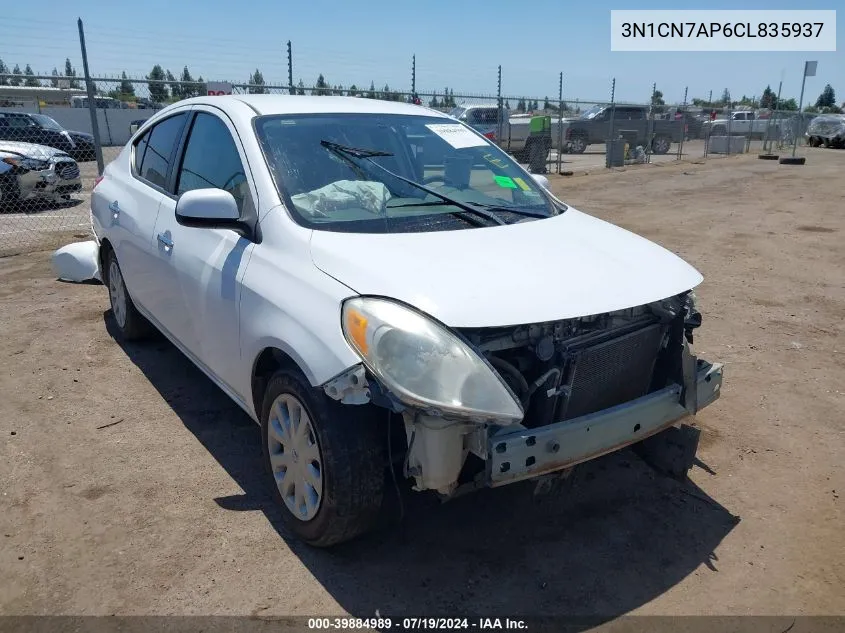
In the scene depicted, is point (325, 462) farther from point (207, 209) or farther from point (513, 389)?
point (207, 209)

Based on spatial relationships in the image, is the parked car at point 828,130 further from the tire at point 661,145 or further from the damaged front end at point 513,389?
the damaged front end at point 513,389

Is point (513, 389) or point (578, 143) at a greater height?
point (578, 143)

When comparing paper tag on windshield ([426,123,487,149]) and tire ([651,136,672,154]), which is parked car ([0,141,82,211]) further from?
tire ([651,136,672,154])

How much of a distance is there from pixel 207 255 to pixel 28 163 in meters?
9.30

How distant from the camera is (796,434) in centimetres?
378

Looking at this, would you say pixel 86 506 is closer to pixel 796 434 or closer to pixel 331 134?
pixel 331 134

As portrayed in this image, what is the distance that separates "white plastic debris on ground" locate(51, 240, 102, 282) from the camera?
19.8 feet

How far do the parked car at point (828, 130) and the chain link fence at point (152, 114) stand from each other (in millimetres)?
562

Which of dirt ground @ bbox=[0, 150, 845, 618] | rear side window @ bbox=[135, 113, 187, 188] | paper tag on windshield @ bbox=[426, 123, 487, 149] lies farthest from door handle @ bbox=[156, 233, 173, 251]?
paper tag on windshield @ bbox=[426, 123, 487, 149]

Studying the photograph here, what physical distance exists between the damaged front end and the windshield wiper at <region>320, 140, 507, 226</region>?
2.86 feet

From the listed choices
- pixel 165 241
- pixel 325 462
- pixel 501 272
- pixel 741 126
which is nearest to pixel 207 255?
pixel 165 241

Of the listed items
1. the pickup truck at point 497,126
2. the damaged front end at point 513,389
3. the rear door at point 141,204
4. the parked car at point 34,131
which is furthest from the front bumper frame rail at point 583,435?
the pickup truck at point 497,126

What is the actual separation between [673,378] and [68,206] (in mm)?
11637

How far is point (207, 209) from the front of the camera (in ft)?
9.45
